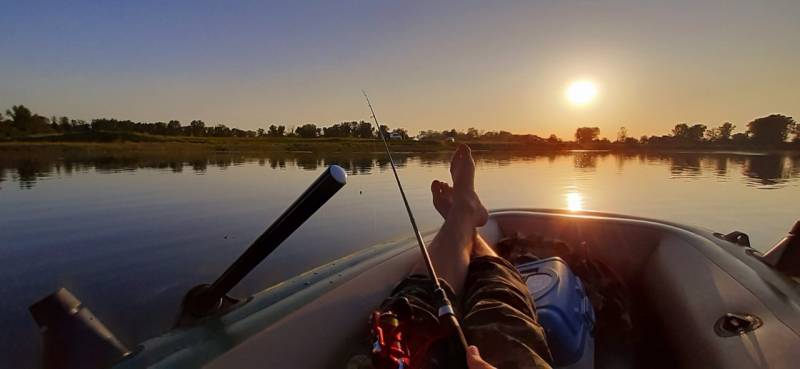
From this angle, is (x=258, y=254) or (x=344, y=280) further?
(x=344, y=280)

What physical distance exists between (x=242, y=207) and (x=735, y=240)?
7.18 meters

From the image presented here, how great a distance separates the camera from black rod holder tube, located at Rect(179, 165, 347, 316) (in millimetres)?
1224

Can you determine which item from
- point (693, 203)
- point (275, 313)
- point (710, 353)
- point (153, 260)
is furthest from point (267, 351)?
point (693, 203)

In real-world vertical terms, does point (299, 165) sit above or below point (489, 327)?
below

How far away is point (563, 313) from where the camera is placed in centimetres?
181

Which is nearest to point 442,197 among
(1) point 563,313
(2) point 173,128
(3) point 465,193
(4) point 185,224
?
(3) point 465,193

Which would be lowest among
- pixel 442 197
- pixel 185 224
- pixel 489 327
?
pixel 185 224

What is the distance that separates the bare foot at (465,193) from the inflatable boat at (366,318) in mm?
360

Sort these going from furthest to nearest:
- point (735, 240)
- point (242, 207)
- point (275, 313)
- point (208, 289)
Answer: point (242, 207), point (735, 240), point (208, 289), point (275, 313)

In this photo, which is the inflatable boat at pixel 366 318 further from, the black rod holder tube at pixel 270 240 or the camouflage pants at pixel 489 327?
the camouflage pants at pixel 489 327

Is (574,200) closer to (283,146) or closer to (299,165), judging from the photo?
(299,165)

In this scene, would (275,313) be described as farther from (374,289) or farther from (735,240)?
(735,240)

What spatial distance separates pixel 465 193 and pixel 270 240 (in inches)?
57.1

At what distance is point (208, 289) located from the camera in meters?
1.63
